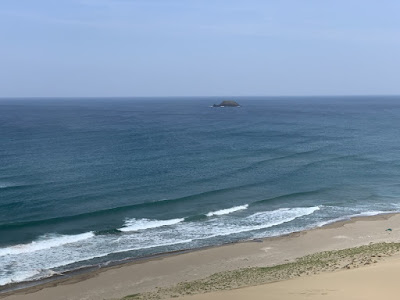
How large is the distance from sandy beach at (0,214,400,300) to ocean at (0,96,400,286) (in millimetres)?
2264

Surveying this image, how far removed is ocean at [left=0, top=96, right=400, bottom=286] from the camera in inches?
1435

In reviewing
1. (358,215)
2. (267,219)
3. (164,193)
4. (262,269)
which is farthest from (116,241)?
(358,215)

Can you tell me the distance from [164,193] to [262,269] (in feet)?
72.9

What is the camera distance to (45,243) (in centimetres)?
3612

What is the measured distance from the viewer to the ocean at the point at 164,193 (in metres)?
36.4

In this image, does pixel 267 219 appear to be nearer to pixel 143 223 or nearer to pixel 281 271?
pixel 143 223

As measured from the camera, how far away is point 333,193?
171ft

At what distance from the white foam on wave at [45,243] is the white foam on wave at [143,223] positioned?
11.6 ft

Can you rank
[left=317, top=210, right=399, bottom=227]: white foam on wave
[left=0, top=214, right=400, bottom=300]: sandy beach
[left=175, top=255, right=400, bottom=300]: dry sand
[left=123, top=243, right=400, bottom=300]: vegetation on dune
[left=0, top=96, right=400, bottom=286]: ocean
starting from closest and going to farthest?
[left=175, top=255, right=400, bottom=300]: dry sand → [left=0, top=214, right=400, bottom=300]: sandy beach → [left=123, top=243, right=400, bottom=300]: vegetation on dune → [left=0, top=96, right=400, bottom=286]: ocean → [left=317, top=210, right=399, bottom=227]: white foam on wave

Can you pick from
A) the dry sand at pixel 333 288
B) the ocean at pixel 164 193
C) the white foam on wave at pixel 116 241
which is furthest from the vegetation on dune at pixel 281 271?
the white foam on wave at pixel 116 241

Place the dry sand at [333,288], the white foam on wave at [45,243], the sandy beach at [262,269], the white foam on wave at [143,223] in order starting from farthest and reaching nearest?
1. the white foam on wave at [143,223]
2. the white foam on wave at [45,243]
3. the sandy beach at [262,269]
4. the dry sand at [333,288]

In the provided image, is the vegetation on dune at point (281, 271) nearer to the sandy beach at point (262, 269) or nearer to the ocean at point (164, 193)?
the sandy beach at point (262, 269)

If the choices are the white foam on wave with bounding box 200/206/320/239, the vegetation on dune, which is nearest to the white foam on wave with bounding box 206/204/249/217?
the white foam on wave with bounding box 200/206/320/239

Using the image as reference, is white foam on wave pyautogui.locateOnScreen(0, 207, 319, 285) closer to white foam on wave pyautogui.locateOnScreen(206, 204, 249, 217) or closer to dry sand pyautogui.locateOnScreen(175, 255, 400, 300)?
white foam on wave pyautogui.locateOnScreen(206, 204, 249, 217)
